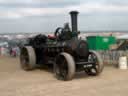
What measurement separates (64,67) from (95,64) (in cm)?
135

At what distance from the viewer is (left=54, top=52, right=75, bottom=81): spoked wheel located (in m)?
9.94

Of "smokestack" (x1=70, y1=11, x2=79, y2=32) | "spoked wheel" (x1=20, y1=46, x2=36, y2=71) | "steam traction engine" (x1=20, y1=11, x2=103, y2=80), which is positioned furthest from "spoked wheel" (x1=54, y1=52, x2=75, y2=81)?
"spoked wheel" (x1=20, y1=46, x2=36, y2=71)

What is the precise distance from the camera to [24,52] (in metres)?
13.4

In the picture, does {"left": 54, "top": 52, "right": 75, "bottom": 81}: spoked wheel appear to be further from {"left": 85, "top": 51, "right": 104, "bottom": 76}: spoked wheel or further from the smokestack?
the smokestack

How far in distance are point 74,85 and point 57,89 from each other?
0.79 metres

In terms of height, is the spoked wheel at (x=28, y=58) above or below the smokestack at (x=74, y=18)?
below

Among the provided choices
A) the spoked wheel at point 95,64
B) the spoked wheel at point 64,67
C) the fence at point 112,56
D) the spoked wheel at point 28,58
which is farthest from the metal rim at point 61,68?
the fence at point 112,56

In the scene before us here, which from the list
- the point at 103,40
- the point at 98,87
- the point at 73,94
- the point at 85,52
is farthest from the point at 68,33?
the point at 103,40

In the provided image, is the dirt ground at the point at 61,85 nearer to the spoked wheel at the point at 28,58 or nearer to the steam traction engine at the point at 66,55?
the steam traction engine at the point at 66,55

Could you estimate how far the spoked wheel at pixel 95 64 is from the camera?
1108 centimetres

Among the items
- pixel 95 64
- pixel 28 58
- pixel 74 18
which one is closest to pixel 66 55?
pixel 95 64

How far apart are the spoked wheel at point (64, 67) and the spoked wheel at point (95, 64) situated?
123cm

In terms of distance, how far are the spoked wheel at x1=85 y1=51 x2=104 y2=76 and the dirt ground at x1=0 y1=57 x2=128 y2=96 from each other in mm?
243

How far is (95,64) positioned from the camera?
11125 mm
